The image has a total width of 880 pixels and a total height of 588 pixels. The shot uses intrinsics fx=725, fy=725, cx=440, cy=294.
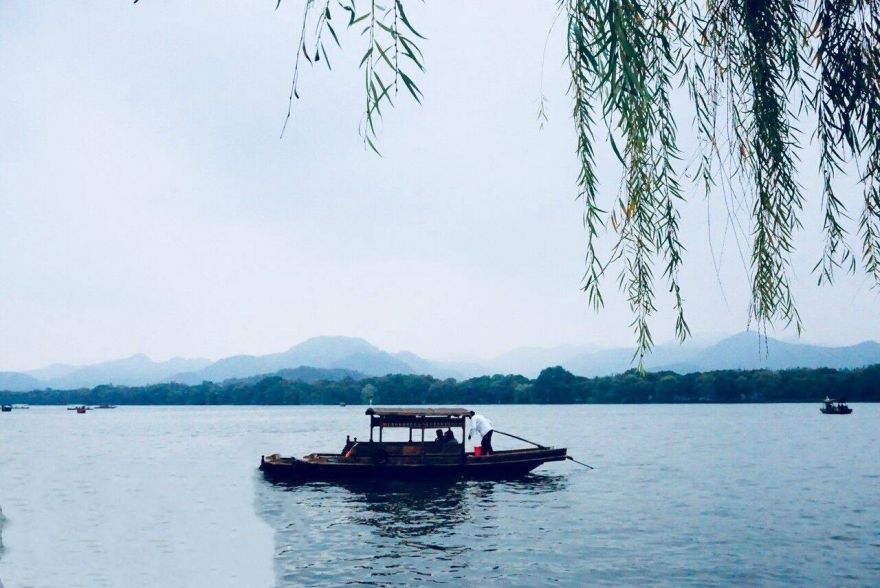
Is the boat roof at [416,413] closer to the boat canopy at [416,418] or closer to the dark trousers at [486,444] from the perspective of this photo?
the boat canopy at [416,418]

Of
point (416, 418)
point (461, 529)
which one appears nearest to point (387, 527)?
point (461, 529)

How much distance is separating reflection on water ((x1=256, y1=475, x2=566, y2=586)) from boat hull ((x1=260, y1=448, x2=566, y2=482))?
1087 mm

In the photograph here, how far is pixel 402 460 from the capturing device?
116 feet

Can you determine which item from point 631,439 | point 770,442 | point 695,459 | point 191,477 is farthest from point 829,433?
point 191,477

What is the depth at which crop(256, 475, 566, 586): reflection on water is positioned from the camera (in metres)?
21.0

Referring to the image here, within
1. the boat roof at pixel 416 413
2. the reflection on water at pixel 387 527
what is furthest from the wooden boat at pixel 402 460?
the reflection on water at pixel 387 527

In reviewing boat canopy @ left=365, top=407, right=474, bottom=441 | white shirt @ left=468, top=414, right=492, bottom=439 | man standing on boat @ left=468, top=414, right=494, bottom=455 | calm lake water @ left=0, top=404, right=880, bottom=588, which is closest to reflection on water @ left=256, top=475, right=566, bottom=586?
calm lake water @ left=0, top=404, right=880, bottom=588

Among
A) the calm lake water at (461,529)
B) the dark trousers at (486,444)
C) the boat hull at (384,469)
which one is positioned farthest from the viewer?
the dark trousers at (486,444)

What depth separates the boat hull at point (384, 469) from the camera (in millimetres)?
35094

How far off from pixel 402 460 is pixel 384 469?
3.18 feet

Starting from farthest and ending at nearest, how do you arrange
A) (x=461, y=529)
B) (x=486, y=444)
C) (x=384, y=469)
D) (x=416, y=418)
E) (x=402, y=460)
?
(x=486, y=444) < (x=402, y=460) < (x=384, y=469) < (x=416, y=418) < (x=461, y=529)

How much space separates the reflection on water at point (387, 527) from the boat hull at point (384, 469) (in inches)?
42.8

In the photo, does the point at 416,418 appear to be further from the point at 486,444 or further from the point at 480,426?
the point at 486,444

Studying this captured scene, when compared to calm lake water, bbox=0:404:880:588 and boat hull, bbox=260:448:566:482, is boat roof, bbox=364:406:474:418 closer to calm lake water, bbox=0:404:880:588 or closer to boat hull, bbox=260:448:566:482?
boat hull, bbox=260:448:566:482
